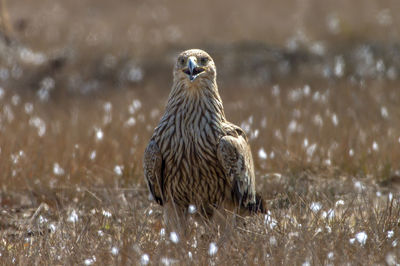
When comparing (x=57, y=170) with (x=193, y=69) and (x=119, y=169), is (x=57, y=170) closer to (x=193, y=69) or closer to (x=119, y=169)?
(x=119, y=169)

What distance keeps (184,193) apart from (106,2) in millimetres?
17537

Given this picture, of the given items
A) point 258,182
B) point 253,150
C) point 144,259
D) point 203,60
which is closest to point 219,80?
point 253,150

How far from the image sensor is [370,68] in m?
12.4

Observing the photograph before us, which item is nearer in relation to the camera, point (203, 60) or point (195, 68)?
point (195, 68)

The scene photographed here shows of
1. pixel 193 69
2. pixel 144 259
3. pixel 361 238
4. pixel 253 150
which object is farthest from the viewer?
pixel 253 150

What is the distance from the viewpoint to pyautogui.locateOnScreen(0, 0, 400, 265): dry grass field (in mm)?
3996

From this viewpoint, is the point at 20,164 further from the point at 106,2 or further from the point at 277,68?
the point at 106,2

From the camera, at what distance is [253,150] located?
6.57 m

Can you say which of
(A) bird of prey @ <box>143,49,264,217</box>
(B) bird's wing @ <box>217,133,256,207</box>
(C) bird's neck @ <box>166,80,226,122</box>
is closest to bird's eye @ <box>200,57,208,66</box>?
(A) bird of prey @ <box>143,49,264,217</box>

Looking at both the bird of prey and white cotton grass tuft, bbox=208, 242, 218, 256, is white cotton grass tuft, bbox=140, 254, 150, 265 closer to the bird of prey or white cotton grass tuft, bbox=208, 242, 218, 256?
white cotton grass tuft, bbox=208, 242, 218, 256

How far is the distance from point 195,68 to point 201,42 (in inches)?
453

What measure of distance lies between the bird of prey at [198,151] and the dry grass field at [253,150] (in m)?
0.24

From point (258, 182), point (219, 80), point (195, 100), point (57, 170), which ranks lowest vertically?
point (258, 182)

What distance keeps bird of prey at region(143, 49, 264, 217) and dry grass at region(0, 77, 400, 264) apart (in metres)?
0.27
